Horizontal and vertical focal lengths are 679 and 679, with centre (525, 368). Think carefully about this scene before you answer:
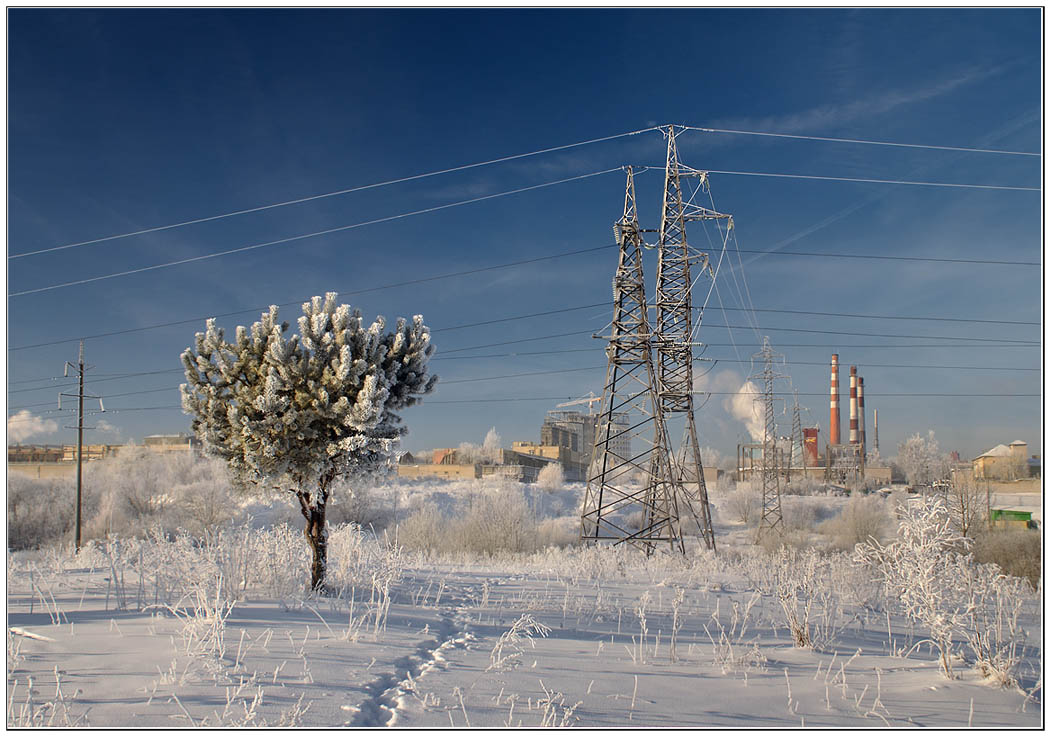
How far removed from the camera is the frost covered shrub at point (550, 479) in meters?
48.9

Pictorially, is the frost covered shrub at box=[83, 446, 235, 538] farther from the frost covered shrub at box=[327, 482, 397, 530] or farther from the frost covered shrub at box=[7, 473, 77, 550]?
the frost covered shrub at box=[327, 482, 397, 530]

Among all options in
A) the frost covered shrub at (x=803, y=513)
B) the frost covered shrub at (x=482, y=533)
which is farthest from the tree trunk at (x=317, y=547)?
the frost covered shrub at (x=803, y=513)

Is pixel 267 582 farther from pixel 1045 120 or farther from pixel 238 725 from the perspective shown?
pixel 1045 120

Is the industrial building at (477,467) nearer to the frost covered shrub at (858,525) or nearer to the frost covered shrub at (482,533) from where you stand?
the frost covered shrub at (482,533)

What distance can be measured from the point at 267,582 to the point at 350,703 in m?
5.14

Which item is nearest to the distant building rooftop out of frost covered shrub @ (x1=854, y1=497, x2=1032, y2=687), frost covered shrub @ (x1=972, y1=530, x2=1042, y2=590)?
frost covered shrub @ (x1=972, y1=530, x2=1042, y2=590)

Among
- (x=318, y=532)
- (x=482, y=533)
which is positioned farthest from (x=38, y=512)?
(x=318, y=532)

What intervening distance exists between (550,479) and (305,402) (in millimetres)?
43100

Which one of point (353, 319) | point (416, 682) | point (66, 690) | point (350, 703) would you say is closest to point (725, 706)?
point (416, 682)

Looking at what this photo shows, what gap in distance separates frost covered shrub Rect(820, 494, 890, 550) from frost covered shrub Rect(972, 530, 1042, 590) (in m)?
5.27

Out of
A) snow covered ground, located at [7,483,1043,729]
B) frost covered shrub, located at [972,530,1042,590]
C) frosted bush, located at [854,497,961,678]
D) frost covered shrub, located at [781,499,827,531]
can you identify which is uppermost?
frosted bush, located at [854,497,961,678]

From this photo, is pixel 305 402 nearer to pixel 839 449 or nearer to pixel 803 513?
pixel 803 513

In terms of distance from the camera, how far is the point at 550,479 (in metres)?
51.8

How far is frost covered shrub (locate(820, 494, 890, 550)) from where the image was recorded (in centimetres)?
2995
